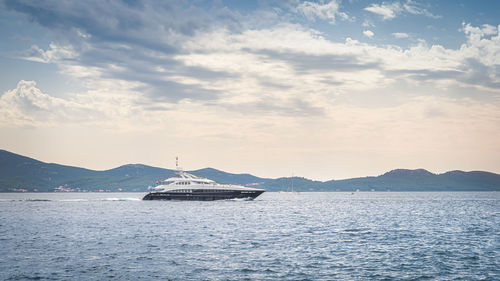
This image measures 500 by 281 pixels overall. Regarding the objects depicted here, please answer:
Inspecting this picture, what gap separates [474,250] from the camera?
48.2m

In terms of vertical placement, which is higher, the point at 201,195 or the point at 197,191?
the point at 197,191

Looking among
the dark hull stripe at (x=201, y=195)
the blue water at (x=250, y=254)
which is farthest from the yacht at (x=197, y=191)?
the blue water at (x=250, y=254)

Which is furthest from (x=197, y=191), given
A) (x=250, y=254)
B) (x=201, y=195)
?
(x=250, y=254)

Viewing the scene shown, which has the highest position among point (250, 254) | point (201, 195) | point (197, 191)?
point (197, 191)

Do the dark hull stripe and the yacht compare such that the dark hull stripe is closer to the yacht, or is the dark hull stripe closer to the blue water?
the yacht

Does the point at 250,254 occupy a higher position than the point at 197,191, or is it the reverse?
the point at 197,191

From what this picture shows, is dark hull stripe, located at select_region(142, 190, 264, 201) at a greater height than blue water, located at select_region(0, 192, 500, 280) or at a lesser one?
greater

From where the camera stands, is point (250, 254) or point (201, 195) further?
point (201, 195)

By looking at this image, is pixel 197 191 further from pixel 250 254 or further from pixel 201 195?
pixel 250 254

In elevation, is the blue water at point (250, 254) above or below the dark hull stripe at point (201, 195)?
below

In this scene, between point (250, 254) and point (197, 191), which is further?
point (197, 191)

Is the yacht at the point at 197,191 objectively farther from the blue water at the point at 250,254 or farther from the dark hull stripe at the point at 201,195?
the blue water at the point at 250,254

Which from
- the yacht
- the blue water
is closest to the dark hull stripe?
the yacht

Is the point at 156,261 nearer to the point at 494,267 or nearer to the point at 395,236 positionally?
the point at 494,267
